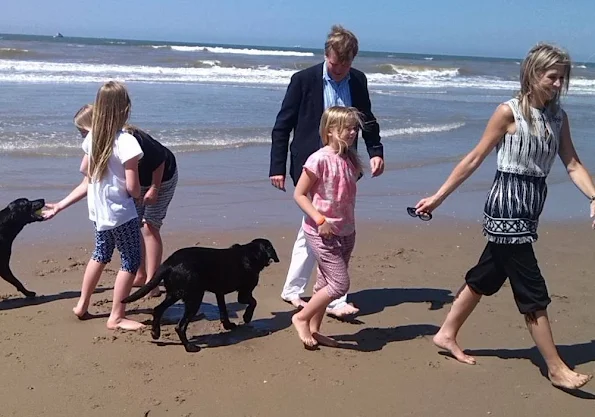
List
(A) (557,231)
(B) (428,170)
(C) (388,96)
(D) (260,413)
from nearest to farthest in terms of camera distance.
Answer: (D) (260,413), (A) (557,231), (B) (428,170), (C) (388,96)

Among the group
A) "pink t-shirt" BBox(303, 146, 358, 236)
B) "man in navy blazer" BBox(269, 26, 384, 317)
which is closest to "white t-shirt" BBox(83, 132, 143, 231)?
"man in navy blazer" BBox(269, 26, 384, 317)

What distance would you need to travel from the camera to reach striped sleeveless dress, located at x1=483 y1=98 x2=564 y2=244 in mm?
3689

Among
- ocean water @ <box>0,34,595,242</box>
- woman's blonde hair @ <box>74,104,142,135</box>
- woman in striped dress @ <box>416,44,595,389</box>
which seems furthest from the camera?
ocean water @ <box>0,34,595,242</box>

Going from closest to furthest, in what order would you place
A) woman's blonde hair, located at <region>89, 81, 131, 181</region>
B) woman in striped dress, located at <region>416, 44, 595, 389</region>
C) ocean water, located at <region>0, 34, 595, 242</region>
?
woman in striped dress, located at <region>416, 44, 595, 389</region> < woman's blonde hair, located at <region>89, 81, 131, 181</region> < ocean water, located at <region>0, 34, 595, 242</region>

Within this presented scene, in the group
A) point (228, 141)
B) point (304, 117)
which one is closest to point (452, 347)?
point (304, 117)

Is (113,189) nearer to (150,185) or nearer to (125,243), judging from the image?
(125,243)

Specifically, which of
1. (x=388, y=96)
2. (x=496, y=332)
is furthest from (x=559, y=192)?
(x=388, y=96)

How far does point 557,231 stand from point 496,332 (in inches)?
117

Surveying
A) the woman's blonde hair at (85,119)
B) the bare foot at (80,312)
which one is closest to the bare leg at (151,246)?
the bare foot at (80,312)

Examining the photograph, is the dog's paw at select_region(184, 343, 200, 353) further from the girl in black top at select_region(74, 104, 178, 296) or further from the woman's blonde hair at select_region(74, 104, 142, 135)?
the woman's blonde hair at select_region(74, 104, 142, 135)

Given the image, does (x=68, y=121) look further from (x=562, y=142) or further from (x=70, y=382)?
(x=562, y=142)

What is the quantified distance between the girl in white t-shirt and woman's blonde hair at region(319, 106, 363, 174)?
1.14 m

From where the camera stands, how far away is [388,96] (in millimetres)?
21719

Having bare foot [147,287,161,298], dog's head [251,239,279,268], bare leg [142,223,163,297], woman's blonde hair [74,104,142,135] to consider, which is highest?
woman's blonde hair [74,104,142,135]
